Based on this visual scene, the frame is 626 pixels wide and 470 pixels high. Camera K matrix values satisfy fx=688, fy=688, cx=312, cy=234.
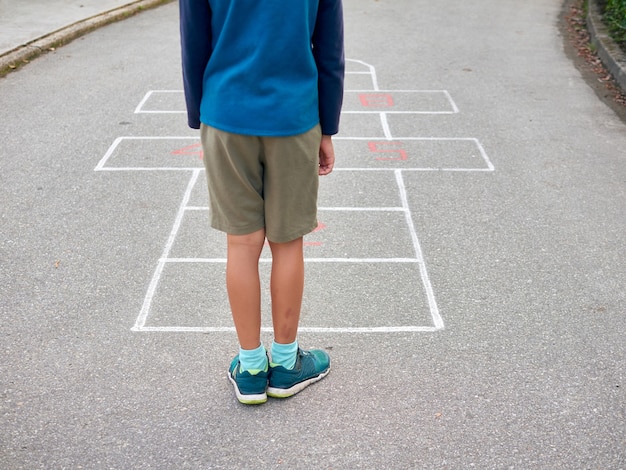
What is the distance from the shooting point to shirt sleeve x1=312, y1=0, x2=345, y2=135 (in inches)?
91.6

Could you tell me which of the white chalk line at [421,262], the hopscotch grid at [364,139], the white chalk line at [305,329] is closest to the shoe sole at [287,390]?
the white chalk line at [305,329]

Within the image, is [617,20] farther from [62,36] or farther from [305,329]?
[305,329]

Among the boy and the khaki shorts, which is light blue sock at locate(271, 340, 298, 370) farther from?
the khaki shorts

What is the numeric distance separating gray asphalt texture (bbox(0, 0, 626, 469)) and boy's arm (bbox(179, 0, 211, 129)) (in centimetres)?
123

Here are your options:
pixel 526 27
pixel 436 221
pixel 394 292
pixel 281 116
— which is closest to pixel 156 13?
pixel 526 27

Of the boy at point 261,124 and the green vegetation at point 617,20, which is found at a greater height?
the boy at point 261,124

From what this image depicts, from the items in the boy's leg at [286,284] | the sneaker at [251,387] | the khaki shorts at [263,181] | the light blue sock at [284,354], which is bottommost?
the sneaker at [251,387]

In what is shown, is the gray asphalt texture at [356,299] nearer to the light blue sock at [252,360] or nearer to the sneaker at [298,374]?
the sneaker at [298,374]

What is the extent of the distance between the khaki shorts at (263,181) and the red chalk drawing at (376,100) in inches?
170

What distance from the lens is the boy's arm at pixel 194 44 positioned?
88.2 inches

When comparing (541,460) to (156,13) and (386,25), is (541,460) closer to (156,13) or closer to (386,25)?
(386,25)

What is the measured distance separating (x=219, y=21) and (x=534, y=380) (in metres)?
1.94

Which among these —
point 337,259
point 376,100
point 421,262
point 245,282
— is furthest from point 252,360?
point 376,100

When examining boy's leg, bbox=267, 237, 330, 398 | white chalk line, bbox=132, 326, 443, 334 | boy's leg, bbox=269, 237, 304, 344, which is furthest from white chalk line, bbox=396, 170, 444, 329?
boy's leg, bbox=269, 237, 304, 344
